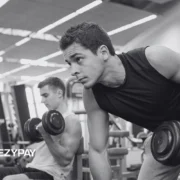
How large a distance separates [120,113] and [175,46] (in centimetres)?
443

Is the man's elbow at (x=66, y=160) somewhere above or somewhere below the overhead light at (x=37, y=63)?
below

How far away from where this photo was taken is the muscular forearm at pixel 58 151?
1.91 metres

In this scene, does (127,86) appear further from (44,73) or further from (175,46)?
(44,73)

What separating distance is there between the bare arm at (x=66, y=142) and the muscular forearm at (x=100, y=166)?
59 cm

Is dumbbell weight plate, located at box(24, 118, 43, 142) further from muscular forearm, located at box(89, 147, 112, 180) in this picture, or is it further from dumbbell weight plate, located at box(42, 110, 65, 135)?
muscular forearm, located at box(89, 147, 112, 180)

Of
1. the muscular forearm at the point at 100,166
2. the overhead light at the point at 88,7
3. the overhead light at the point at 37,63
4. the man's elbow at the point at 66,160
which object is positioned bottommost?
the man's elbow at the point at 66,160

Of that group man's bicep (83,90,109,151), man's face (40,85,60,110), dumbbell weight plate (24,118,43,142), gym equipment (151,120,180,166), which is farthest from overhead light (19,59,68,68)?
gym equipment (151,120,180,166)

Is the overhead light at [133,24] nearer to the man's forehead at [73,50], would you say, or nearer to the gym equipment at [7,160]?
the gym equipment at [7,160]

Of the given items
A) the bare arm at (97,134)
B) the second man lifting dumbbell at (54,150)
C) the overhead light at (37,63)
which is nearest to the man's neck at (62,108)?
the second man lifting dumbbell at (54,150)

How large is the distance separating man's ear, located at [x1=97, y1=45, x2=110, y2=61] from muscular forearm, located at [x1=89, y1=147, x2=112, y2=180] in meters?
0.45

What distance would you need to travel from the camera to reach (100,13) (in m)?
5.28

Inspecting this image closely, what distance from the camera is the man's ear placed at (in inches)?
48.3

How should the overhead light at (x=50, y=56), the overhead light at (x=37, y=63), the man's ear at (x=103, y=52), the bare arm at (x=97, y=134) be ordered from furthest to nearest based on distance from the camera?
the overhead light at (x=37, y=63) → the overhead light at (x=50, y=56) → the bare arm at (x=97, y=134) → the man's ear at (x=103, y=52)

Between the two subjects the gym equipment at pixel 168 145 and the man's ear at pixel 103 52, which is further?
the man's ear at pixel 103 52
